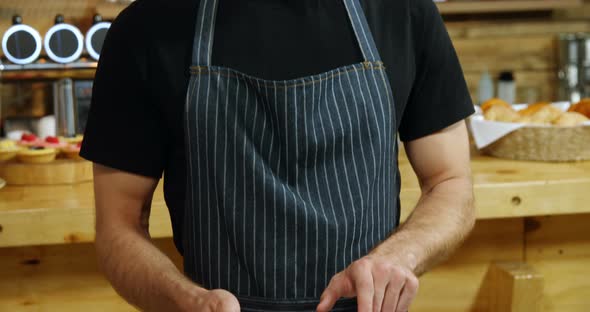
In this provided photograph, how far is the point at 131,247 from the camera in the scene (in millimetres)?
1274

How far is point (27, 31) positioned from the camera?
306cm

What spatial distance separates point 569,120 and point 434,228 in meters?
1.38

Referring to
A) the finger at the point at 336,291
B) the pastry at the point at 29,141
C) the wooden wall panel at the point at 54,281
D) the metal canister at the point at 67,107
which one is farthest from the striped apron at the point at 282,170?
the metal canister at the point at 67,107

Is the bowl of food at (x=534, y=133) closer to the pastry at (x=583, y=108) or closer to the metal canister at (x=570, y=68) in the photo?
the pastry at (x=583, y=108)

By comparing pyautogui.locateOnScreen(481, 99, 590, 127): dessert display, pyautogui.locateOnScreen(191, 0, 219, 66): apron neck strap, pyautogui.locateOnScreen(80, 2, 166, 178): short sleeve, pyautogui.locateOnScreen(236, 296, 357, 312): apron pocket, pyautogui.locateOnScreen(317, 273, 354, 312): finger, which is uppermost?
pyautogui.locateOnScreen(191, 0, 219, 66): apron neck strap

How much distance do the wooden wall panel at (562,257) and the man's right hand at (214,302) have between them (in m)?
1.51

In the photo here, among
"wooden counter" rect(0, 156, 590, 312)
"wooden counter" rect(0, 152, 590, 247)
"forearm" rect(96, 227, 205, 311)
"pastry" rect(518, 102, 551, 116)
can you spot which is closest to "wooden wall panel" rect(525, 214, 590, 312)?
"wooden counter" rect(0, 156, 590, 312)

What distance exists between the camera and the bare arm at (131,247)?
1.19 metres

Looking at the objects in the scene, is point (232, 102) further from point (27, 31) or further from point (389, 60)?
point (27, 31)

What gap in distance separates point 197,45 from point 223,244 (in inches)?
12.3

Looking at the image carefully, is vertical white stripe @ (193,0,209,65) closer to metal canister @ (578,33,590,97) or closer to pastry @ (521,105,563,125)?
pastry @ (521,105,563,125)

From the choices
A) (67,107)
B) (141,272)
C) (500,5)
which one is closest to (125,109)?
(141,272)

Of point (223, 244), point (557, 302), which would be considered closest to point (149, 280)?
point (223, 244)

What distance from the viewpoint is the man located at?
1272mm
